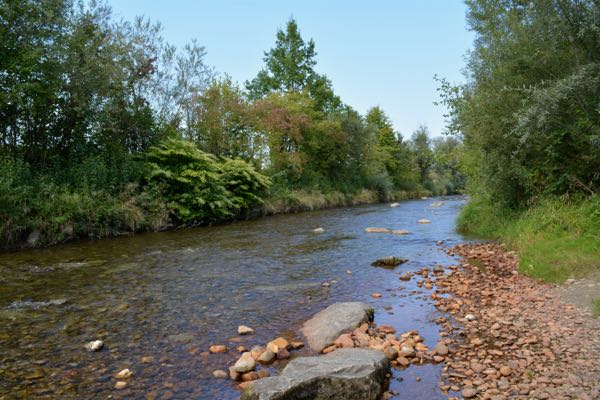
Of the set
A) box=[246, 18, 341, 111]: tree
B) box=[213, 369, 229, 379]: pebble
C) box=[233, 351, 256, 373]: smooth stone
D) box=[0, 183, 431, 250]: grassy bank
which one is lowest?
box=[213, 369, 229, 379]: pebble

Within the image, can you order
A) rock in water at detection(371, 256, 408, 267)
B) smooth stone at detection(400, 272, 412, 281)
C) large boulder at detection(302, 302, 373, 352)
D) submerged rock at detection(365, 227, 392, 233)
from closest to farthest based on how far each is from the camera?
large boulder at detection(302, 302, 373, 352), smooth stone at detection(400, 272, 412, 281), rock in water at detection(371, 256, 408, 267), submerged rock at detection(365, 227, 392, 233)

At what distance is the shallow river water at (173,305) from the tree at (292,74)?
35533 mm

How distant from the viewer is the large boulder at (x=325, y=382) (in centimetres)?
391

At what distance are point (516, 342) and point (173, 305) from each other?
18.0ft

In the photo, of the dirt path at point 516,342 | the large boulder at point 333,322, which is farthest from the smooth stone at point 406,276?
the large boulder at point 333,322

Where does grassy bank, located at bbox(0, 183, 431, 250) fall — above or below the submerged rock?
above

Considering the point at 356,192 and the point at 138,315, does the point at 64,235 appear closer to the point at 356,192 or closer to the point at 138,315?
the point at 138,315

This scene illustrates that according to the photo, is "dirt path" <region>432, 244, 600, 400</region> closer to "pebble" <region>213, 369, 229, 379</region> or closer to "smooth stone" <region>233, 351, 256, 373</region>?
"smooth stone" <region>233, 351, 256, 373</region>

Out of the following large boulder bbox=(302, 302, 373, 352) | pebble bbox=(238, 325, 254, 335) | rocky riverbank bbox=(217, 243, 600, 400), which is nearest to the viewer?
rocky riverbank bbox=(217, 243, 600, 400)

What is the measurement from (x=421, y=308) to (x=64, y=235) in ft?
43.4

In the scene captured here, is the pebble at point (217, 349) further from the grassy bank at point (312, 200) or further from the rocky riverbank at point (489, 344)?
the grassy bank at point (312, 200)

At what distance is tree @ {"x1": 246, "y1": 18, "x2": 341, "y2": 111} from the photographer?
46.7 meters

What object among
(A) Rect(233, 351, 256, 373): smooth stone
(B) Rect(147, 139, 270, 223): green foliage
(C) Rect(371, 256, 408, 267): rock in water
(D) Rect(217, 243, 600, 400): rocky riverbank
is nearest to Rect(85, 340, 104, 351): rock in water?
(A) Rect(233, 351, 256, 373): smooth stone

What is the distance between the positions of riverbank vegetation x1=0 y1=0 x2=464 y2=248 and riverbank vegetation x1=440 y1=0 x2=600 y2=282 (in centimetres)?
456
